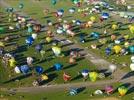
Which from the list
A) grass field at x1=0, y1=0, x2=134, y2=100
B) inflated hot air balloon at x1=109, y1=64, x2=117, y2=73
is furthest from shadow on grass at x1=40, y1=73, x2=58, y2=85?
inflated hot air balloon at x1=109, y1=64, x2=117, y2=73

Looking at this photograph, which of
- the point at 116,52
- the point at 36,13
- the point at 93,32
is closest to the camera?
the point at 116,52

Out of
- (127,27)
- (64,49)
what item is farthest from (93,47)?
(127,27)

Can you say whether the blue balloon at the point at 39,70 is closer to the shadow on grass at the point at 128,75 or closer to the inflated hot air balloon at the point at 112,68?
the inflated hot air balloon at the point at 112,68

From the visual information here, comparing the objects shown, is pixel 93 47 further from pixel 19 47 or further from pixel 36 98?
pixel 36 98

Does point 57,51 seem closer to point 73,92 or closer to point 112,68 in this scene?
point 112,68

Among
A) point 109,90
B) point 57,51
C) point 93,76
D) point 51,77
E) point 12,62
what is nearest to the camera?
point 109,90

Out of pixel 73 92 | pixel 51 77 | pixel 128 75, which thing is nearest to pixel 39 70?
pixel 51 77

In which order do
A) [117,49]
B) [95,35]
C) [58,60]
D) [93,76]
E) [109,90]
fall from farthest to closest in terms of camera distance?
[95,35] < [117,49] < [58,60] < [93,76] < [109,90]

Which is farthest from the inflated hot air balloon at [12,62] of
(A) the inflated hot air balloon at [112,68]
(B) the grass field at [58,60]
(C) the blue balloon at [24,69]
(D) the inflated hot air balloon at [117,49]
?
(D) the inflated hot air balloon at [117,49]

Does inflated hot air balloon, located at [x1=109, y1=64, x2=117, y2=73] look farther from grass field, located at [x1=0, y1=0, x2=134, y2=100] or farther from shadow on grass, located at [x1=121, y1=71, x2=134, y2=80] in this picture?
shadow on grass, located at [x1=121, y1=71, x2=134, y2=80]

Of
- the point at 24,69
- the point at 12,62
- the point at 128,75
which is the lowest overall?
the point at 128,75

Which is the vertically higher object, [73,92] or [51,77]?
[51,77]
